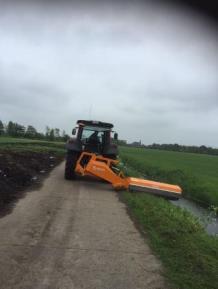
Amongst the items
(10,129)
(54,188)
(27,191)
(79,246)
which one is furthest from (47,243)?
(10,129)

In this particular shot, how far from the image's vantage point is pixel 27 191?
43.3ft

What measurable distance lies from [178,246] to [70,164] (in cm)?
982

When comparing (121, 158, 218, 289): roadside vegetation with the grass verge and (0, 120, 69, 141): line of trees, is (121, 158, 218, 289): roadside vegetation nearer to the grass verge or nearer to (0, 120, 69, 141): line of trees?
the grass verge

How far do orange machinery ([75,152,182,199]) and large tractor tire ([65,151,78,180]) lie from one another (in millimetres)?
474

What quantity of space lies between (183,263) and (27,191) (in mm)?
7614

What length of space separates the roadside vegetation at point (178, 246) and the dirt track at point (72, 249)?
0.74 ft

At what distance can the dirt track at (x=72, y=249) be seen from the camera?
543 cm

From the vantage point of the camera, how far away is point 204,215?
15250mm

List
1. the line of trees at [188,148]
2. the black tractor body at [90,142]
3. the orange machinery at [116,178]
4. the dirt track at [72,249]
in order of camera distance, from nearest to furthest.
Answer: the dirt track at [72,249], the orange machinery at [116,178], the black tractor body at [90,142], the line of trees at [188,148]

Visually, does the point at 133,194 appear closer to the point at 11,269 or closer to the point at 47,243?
the point at 47,243

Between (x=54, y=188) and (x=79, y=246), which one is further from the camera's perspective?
(x=54, y=188)

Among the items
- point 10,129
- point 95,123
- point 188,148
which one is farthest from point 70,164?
point 188,148

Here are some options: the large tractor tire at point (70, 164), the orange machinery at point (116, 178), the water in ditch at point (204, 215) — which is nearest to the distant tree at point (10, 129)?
the water in ditch at point (204, 215)

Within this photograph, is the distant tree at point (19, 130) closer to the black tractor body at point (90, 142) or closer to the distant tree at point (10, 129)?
the distant tree at point (10, 129)
